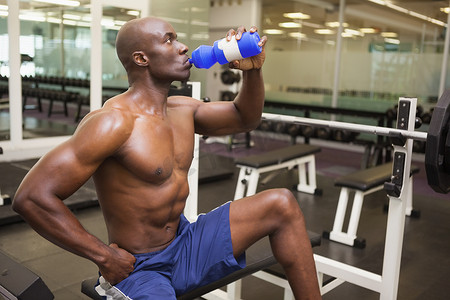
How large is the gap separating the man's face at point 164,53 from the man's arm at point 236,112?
0.75 ft

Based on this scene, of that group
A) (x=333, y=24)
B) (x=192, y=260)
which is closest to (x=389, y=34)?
(x=333, y=24)

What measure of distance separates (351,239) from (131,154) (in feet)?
6.77

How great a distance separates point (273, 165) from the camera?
3492 millimetres

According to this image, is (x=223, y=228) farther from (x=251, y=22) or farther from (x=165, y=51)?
(x=251, y=22)

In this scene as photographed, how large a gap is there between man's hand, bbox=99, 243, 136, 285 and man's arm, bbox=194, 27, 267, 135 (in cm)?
50

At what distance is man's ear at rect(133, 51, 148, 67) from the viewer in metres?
1.21

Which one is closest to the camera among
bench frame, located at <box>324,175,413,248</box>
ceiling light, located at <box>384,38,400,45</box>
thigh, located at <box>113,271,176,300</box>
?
thigh, located at <box>113,271,176,300</box>

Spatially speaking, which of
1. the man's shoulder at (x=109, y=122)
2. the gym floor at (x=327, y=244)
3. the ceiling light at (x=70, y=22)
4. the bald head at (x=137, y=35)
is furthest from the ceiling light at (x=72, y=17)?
the man's shoulder at (x=109, y=122)

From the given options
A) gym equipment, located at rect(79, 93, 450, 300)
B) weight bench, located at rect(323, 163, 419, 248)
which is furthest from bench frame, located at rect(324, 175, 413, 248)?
gym equipment, located at rect(79, 93, 450, 300)

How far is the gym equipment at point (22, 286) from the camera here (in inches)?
43.7

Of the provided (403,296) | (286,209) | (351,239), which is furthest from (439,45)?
(286,209)

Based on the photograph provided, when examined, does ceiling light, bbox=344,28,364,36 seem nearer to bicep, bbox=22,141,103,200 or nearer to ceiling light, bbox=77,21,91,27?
ceiling light, bbox=77,21,91,27

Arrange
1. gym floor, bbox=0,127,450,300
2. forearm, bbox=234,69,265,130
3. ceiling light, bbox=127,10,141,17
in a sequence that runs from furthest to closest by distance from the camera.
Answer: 1. ceiling light, bbox=127,10,141,17
2. gym floor, bbox=0,127,450,300
3. forearm, bbox=234,69,265,130

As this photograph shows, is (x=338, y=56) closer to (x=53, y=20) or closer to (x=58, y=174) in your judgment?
(x=53, y=20)
